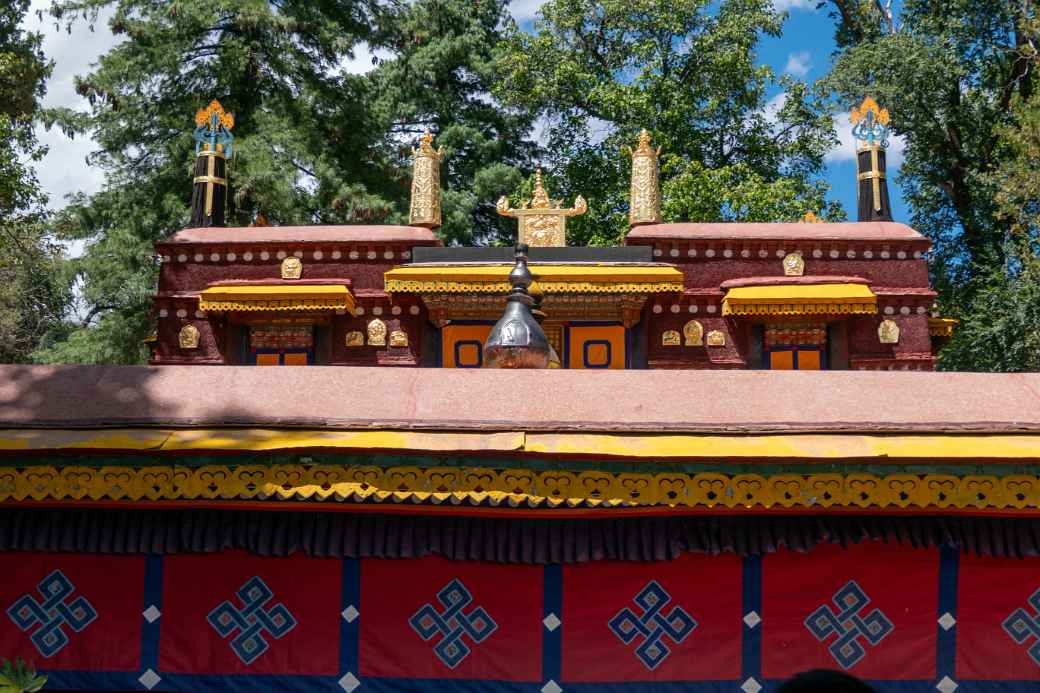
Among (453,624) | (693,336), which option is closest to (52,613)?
(453,624)

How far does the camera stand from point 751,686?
6.34 meters

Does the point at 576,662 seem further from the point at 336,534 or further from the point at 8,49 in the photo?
the point at 8,49

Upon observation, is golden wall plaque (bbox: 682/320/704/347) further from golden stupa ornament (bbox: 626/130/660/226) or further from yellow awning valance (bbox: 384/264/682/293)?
golden stupa ornament (bbox: 626/130/660/226)

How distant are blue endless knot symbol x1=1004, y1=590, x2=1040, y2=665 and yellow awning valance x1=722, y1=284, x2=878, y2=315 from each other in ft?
28.4

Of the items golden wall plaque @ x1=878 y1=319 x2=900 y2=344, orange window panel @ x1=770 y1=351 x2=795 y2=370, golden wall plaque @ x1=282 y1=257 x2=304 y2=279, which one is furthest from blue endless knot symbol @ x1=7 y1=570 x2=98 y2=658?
golden wall plaque @ x1=878 y1=319 x2=900 y2=344

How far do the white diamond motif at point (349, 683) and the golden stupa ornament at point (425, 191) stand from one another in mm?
11525

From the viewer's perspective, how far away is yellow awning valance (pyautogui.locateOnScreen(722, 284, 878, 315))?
14727mm

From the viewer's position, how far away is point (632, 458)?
5852 millimetres

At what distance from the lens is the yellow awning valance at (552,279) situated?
48.3ft

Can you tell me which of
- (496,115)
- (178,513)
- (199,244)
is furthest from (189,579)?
(496,115)

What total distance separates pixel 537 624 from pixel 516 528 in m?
0.57

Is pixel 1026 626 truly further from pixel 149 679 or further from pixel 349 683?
pixel 149 679

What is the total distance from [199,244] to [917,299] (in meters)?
10.5

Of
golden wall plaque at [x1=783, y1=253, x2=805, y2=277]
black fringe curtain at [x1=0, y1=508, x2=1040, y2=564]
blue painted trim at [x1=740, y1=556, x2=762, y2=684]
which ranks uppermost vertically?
golden wall plaque at [x1=783, y1=253, x2=805, y2=277]
